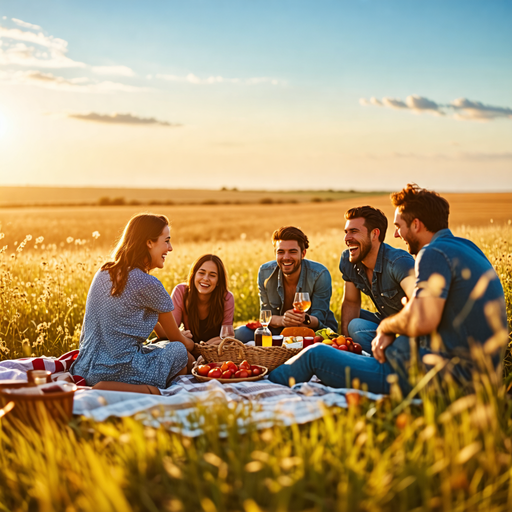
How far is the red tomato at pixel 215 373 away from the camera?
535 cm

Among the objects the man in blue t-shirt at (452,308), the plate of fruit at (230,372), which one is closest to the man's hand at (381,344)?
the man in blue t-shirt at (452,308)

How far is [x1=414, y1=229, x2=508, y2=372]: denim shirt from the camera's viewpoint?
13.1 ft

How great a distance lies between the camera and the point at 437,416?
3494mm

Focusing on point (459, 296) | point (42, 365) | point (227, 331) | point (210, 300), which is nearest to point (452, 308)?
point (459, 296)

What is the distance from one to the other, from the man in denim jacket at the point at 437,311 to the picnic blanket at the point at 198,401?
1.00ft

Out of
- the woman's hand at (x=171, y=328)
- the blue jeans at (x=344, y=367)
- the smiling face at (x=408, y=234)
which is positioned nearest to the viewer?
the blue jeans at (x=344, y=367)

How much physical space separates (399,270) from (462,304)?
7.28ft

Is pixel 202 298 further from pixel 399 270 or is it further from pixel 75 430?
pixel 75 430

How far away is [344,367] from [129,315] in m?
2.03

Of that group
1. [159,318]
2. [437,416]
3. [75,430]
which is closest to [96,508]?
[75,430]

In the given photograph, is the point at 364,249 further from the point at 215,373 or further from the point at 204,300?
the point at 215,373

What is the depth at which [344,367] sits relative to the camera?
470 cm

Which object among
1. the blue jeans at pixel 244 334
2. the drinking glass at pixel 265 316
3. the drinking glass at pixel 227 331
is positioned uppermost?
the drinking glass at pixel 265 316

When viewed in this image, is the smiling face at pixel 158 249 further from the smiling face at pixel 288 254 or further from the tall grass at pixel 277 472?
the tall grass at pixel 277 472
